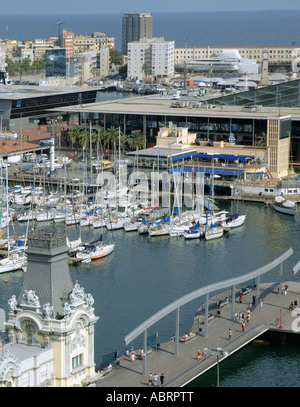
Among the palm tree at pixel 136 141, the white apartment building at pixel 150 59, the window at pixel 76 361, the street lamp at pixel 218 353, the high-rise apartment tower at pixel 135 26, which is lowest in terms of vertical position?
the street lamp at pixel 218 353

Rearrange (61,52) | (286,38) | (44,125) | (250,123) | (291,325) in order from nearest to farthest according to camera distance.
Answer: (291,325), (250,123), (44,125), (61,52), (286,38)

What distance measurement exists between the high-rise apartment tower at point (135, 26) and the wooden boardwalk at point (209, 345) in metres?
127

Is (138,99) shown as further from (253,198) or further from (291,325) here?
(291,325)

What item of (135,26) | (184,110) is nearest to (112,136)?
(184,110)

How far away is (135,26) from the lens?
154375mm

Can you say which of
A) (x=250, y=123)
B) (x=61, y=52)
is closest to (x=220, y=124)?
(x=250, y=123)

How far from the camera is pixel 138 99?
64.8 metres

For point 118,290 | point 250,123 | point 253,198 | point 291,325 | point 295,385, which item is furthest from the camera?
point 250,123

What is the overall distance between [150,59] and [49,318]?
103373 mm

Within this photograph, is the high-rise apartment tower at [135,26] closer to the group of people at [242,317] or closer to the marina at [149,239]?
the marina at [149,239]

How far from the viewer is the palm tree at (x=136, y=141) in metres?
54.9

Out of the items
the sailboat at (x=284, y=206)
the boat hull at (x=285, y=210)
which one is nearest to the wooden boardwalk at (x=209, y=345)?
the boat hull at (x=285, y=210)

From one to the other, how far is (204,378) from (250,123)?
32189 mm

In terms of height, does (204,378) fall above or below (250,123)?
below
